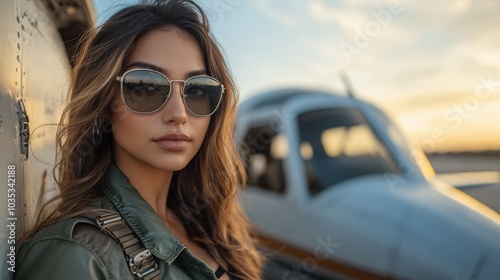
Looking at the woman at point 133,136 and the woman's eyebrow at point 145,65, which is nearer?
the woman at point 133,136

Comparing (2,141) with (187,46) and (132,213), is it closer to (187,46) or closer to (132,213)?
(132,213)

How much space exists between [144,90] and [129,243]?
16.9 inches

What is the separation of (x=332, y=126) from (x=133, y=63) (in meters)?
3.55

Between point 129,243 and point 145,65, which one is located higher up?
point 145,65

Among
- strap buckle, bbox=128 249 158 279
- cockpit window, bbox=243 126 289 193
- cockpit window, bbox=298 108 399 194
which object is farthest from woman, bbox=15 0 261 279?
cockpit window, bbox=243 126 289 193

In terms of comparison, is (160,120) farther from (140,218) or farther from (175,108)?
(140,218)

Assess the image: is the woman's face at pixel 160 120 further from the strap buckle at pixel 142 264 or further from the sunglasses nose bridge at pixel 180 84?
the strap buckle at pixel 142 264

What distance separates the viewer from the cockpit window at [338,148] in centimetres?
436

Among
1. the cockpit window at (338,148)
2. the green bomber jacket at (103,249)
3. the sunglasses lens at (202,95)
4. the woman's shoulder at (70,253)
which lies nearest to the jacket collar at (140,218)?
the green bomber jacket at (103,249)

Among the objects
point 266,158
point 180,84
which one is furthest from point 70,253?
point 266,158

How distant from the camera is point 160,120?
57.8 inches

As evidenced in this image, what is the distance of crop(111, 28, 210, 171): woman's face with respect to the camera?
147 cm

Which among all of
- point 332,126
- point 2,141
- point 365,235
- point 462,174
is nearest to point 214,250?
point 2,141

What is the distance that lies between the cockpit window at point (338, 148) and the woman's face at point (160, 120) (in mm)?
2910
